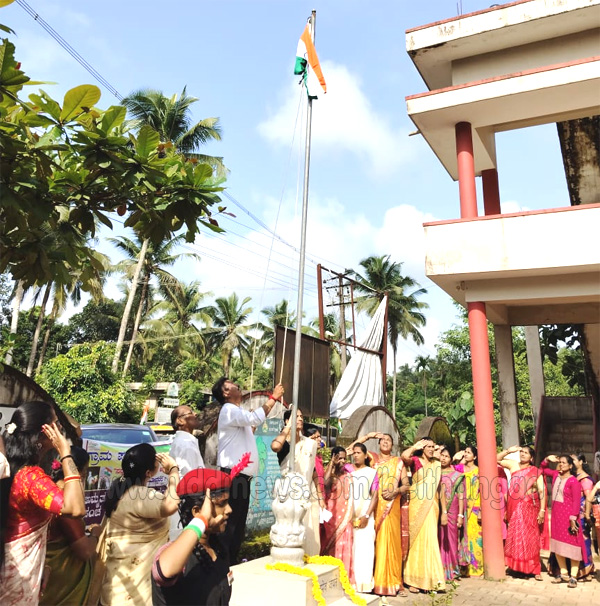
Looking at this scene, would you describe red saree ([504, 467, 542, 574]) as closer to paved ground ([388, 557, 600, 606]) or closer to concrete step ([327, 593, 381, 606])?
paved ground ([388, 557, 600, 606])

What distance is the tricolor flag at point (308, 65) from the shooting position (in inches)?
244

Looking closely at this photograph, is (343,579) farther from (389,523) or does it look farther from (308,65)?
(308,65)

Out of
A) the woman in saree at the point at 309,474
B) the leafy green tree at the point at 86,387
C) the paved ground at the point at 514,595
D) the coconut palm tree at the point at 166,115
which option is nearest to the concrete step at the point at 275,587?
the woman in saree at the point at 309,474

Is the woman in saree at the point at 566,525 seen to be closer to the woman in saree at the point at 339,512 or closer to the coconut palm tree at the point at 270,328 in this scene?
the woman in saree at the point at 339,512

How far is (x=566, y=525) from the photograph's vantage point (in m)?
7.23

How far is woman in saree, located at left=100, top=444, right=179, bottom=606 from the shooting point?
11.2ft

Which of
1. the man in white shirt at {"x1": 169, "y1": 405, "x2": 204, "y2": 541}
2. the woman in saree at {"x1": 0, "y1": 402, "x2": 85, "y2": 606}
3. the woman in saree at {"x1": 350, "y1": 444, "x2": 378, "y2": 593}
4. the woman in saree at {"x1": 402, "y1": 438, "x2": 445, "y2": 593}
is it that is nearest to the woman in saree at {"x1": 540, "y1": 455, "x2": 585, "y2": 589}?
the woman in saree at {"x1": 402, "y1": 438, "x2": 445, "y2": 593}

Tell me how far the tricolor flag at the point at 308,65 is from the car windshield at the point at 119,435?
7904mm

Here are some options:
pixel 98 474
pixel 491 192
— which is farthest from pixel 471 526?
pixel 491 192

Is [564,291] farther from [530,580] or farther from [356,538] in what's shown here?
[356,538]

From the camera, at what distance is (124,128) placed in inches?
146

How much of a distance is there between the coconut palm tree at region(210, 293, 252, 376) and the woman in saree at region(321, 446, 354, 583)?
1159 inches

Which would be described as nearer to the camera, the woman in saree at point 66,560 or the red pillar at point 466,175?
the woman in saree at point 66,560

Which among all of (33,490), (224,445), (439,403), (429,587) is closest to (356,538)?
(429,587)
